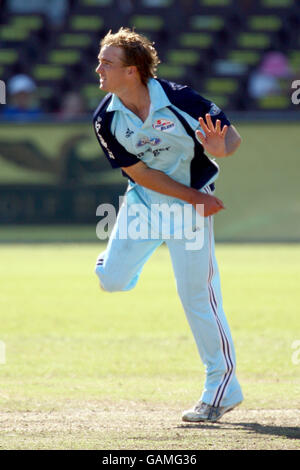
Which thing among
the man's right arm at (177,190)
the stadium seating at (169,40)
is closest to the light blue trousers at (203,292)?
the man's right arm at (177,190)

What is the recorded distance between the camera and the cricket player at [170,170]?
551cm

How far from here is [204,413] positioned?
18.1 feet

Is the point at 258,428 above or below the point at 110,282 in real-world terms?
below

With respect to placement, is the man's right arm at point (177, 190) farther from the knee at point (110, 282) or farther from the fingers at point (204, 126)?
the knee at point (110, 282)

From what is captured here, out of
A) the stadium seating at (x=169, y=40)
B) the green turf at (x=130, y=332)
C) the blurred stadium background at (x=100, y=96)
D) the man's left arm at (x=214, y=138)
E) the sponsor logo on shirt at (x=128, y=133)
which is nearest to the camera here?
the man's left arm at (x=214, y=138)

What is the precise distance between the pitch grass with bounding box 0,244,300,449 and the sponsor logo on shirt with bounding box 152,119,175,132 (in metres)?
1.71

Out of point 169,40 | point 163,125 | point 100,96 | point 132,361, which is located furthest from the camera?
point 169,40

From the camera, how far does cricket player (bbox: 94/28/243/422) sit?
18.1 ft

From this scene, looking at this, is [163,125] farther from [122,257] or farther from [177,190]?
[122,257]

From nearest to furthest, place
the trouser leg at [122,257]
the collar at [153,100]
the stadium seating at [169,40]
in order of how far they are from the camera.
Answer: the collar at [153,100] < the trouser leg at [122,257] < the stadium seating at [169,40]

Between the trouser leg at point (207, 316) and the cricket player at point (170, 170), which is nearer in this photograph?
the cricket player at point (170, 170)

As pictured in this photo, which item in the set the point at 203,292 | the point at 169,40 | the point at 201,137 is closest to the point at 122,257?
the point at 203,292

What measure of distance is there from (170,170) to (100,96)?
1437 centimetres

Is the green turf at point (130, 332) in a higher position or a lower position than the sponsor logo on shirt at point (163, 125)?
lower
